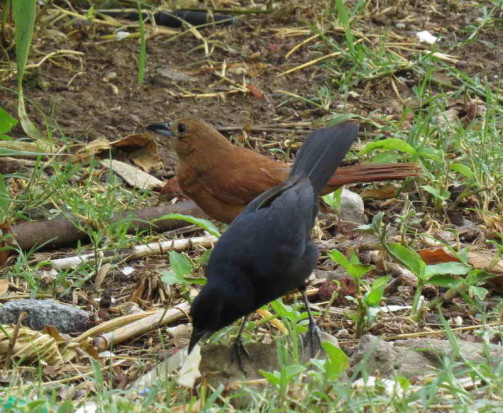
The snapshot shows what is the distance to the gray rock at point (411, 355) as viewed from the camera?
374 cm

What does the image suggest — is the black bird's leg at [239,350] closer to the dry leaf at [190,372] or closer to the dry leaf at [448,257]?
the dry leaf at [190,372]

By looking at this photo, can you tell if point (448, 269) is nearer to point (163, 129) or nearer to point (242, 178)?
point (242, 178)

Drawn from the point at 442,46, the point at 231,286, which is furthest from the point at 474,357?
the point at 442,46

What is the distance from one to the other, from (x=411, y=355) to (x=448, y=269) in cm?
73

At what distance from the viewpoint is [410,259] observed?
14.9 ft

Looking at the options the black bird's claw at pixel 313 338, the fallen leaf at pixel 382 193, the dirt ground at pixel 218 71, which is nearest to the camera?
the black bird's claw at pixel 313 338

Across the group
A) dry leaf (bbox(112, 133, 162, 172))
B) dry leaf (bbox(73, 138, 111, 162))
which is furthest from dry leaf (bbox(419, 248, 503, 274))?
dry leaf (bbox(73, 138, 111, 162))

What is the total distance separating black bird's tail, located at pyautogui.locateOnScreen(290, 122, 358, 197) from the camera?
15.6 ft

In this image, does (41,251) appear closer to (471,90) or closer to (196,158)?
(196,158)

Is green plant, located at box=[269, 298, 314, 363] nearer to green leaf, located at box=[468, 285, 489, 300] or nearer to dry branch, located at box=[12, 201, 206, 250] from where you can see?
green leaf, located at box=[468, 285, 489, 300]

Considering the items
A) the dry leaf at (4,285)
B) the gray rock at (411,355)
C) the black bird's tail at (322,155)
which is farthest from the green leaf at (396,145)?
the dry leaf at (4,285)

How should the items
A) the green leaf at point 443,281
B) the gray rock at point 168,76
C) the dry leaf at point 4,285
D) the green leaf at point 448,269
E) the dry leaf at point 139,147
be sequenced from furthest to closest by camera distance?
the gray rock at point 168,76
the dry leaf at point 139,147
the dry leaf at point 4,285
the green leaf at point 443,281
the green leaf at point 448,269

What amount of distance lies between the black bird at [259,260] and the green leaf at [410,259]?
15.9 inches

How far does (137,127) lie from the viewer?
666 cm
